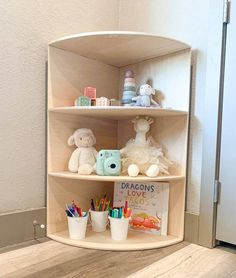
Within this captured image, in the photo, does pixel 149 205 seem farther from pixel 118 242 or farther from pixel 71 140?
pixel 71 140

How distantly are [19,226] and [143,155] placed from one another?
509 mm

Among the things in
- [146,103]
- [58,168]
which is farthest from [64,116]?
[146,103]

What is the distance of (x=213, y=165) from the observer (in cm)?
97

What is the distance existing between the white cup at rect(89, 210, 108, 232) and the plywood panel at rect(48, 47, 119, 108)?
441mm

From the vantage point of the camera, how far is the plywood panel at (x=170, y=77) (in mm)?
1042

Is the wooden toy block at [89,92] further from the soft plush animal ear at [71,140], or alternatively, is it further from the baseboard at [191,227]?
the baseboard at [191,227]

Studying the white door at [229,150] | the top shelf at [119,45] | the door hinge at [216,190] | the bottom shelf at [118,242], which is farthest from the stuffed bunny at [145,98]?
the bottom shelf at [118,242]

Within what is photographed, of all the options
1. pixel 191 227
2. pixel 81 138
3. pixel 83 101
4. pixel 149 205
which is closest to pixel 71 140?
pixel 81 138

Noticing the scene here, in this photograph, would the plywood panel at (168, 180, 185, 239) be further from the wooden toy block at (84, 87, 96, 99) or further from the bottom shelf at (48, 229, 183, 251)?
the wooden toy block at (84, 87, 96, 99)

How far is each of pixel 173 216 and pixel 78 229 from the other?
37cm

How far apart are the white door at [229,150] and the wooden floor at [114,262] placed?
0.32 ft

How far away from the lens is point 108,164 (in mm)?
974

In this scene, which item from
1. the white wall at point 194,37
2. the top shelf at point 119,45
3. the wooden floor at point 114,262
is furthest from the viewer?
the white wall at point 194,37

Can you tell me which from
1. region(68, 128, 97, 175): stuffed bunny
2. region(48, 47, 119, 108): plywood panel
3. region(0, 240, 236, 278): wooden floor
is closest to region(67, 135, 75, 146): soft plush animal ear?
region(68, 128, 97, 175): stuffed bunny
